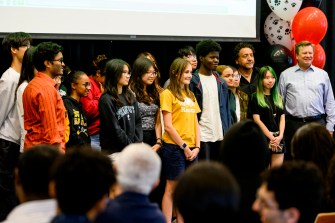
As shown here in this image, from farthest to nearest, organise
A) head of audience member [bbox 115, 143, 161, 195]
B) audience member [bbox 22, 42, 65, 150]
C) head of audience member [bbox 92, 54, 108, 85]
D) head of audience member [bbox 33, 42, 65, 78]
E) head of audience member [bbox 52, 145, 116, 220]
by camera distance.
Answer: head of audience member [bbox 92, 54, 108, 85] < head of audience member [bbox 33, 42, 65, 78] < audience member [bbox 22, 42, 65, 150] < head of audience member [bbox 115, 143, 161, 195] < head of audience member [bbox 52, 145, 116, 220]

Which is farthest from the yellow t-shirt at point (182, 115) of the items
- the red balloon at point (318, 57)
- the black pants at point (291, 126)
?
the red balloon at point (318, 57)

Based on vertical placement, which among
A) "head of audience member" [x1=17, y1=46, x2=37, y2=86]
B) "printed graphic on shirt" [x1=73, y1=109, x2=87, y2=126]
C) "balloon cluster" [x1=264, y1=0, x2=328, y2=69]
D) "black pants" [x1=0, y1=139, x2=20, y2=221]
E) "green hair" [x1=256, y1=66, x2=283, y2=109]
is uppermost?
"balloon cluster" [x1=264, y1=0, x2=328, y2=69]

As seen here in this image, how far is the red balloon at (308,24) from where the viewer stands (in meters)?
5.43

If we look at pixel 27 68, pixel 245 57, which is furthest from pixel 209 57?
pixel 27 68

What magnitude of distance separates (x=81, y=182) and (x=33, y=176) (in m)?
0.27

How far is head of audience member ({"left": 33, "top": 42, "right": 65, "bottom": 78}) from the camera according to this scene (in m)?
3.49

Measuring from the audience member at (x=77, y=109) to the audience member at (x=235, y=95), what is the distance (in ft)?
3.93

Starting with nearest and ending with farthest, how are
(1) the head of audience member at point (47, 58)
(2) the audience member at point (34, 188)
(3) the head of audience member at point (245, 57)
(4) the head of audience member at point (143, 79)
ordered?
(2) the audience member at point (34, 188) → (1) the head of audience member at point (47, 58) → (4) the head of audience member at point (143, 79) → (3) the head of audience member at point (245, 57)

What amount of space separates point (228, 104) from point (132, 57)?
3.98 ft

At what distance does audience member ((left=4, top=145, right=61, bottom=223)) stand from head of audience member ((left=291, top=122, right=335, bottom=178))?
1145 mm

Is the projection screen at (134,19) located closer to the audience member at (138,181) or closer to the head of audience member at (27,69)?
the head of audience member at (27,69)

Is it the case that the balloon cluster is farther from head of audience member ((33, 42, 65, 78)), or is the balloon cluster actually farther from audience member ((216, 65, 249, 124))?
head of audience member ((33, 42, 65, 78))

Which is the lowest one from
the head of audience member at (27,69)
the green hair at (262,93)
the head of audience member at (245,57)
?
the green hair at (262,93)

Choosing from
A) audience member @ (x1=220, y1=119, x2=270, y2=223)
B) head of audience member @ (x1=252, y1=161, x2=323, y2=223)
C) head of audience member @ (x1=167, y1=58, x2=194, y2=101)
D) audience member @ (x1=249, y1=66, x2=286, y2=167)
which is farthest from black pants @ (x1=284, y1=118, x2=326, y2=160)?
head of audience member @ (x1=252, y1=161, x2=323, y2=223)
